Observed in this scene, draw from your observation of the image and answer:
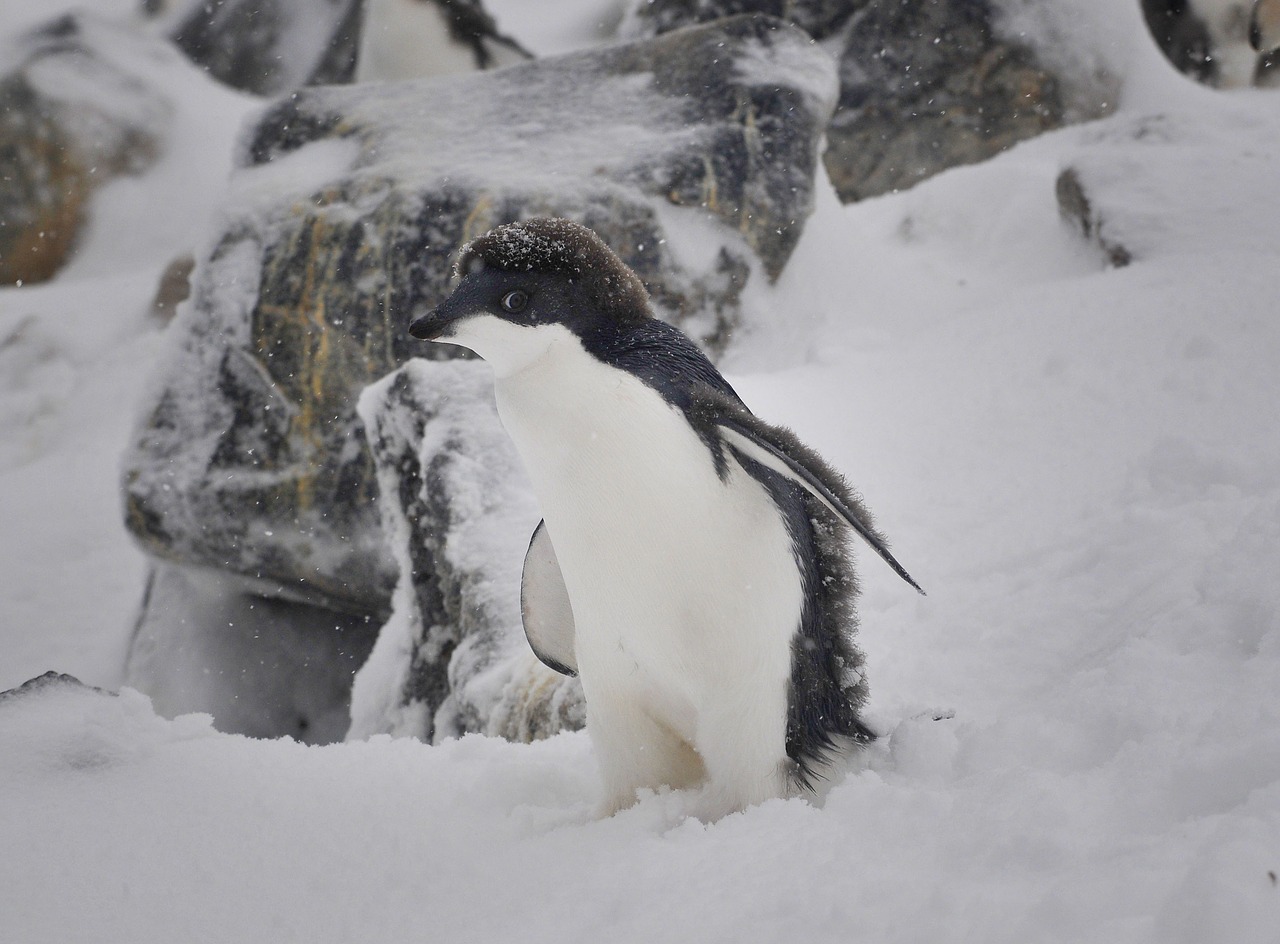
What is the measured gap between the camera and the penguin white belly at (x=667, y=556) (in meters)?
1.13

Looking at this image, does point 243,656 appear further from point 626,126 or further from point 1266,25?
point 1266,25

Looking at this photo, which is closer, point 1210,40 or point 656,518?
point 656,518

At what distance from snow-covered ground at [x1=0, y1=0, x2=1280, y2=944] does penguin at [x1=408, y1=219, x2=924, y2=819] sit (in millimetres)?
107

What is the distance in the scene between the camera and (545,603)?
1475 millimetres

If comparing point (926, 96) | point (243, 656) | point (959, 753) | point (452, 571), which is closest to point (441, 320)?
point (959, 753)

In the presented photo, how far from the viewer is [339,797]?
→ 3.84ft

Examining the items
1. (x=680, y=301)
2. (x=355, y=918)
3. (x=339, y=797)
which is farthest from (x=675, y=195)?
(x=355, y=918)

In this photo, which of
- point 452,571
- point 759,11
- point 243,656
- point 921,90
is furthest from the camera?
point 759,11

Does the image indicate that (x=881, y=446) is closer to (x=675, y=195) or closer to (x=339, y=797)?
(x=675, y=195)

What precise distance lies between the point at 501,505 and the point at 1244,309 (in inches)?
76.6

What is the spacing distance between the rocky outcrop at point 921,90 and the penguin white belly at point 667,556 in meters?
5.19

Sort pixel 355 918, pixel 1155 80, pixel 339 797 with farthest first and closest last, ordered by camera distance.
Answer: pixel 1155 80 → pixel 339 797 → pixel 355 918

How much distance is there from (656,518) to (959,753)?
0.42m

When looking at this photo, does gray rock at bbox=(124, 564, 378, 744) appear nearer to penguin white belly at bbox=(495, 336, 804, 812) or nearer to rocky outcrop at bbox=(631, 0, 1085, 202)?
penguin white belly at bbox=(495, 336, 804, 812)
